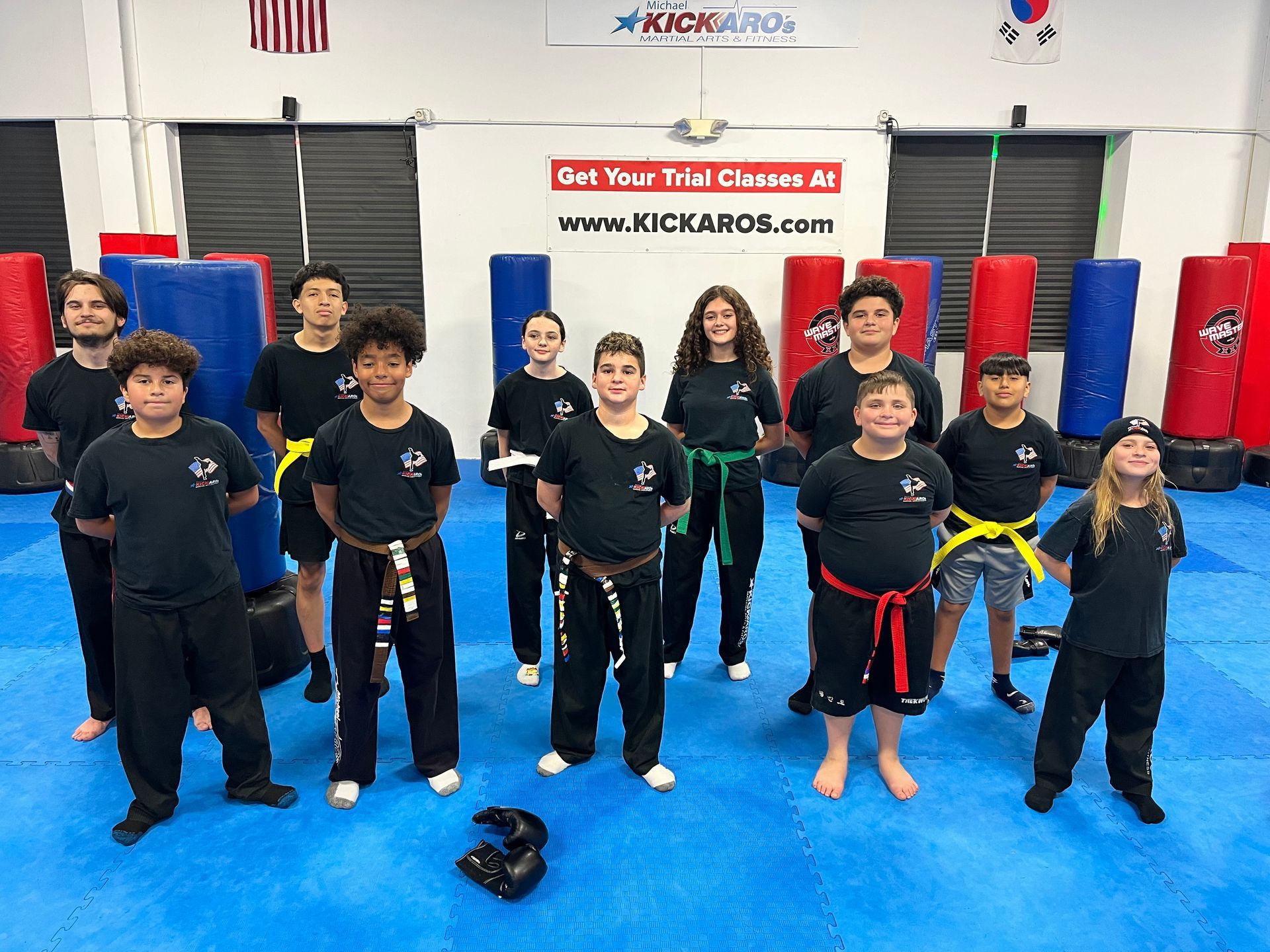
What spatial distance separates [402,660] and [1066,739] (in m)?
2.29

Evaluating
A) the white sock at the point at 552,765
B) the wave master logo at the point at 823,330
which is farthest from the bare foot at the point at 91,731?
the wave master logo at the point at 823,330

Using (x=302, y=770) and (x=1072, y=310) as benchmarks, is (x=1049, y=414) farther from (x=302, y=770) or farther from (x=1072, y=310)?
(x=302, y=770)

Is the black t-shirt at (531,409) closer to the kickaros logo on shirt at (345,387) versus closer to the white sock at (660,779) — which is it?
the kickaros logo on shirt at (345,387)

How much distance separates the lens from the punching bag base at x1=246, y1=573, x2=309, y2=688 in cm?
357

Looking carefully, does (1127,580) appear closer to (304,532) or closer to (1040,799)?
(1040,799)

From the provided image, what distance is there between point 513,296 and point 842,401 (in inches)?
162

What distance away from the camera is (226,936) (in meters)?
2.29

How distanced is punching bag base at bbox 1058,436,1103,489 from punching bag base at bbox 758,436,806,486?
218 cm

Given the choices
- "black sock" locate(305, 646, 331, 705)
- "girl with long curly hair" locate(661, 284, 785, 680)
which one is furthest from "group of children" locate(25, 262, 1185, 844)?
"black sock" locate(305, 646, 331, 705)

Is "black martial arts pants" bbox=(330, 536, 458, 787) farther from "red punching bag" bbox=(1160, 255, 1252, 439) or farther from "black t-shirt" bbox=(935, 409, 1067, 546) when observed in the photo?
"red punching bag" bbox=(1160, 255, 1252, 439)

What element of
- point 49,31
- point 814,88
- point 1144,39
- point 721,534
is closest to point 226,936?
point 721,534

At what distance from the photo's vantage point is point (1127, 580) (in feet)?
8.76

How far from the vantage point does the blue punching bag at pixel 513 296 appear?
6727 millimetres

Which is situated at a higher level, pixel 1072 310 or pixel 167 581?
pixel 1072 310
